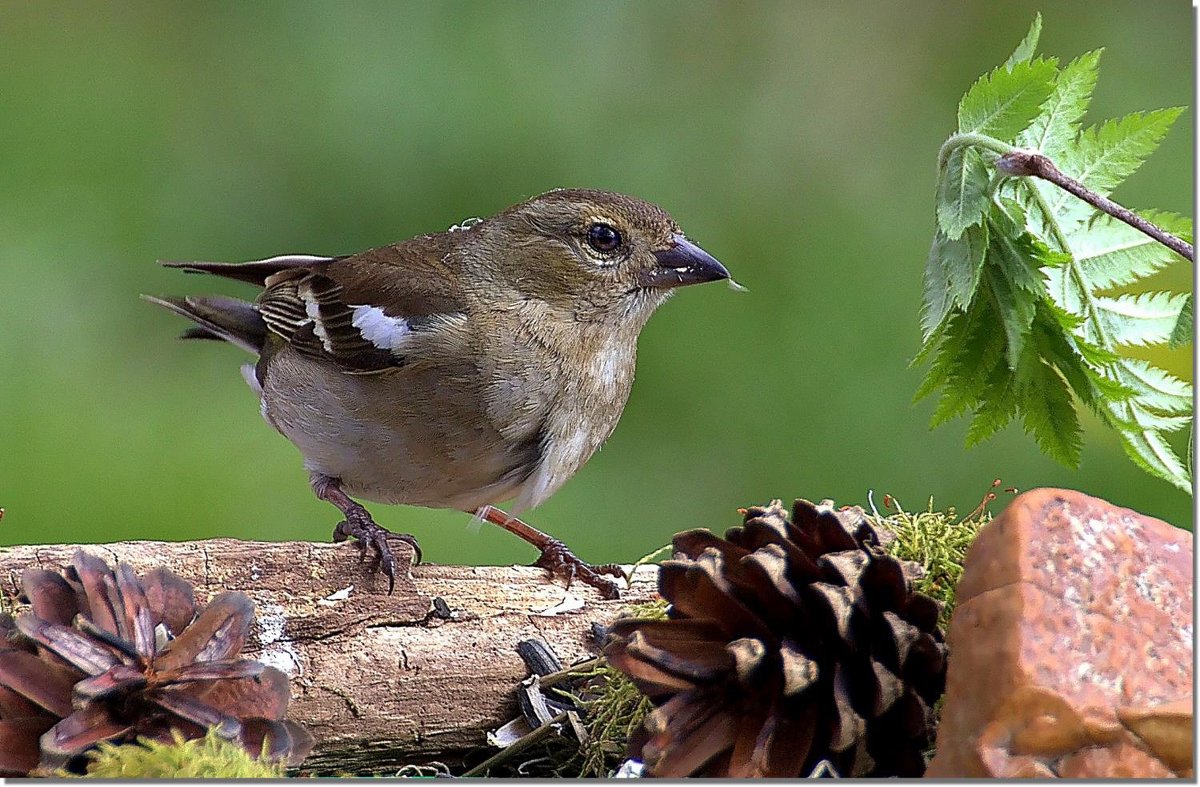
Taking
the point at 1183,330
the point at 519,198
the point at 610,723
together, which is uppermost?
the point at 519,198

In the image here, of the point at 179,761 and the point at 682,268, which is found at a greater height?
the point at 682,268

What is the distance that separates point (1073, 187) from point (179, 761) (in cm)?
136

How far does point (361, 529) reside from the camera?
264cm

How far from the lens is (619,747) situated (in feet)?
6.38

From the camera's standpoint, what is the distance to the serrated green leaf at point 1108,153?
2.05m

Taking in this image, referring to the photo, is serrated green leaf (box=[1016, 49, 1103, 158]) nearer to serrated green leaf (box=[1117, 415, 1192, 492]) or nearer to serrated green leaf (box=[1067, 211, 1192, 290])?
serrated green leaf (box=[1067, 211, 1192, 290])

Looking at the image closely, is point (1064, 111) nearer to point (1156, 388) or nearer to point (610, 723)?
point (1156, 388)

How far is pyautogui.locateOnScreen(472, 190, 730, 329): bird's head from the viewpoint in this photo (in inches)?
114

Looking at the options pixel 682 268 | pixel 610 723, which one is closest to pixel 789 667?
pixel 610 723

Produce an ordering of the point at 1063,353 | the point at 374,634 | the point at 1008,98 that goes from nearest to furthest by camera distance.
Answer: the point at 1008,98 < the point at 1063,353 < the point at 374,634

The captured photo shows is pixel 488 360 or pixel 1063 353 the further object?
pixel 488 360

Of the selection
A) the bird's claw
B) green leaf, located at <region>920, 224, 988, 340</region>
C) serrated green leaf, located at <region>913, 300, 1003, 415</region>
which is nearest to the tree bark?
the bird's claw

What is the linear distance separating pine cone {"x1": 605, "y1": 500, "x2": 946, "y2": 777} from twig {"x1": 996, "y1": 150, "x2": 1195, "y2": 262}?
55 centimetres

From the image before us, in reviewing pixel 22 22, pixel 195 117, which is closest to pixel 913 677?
pixel 195 117
